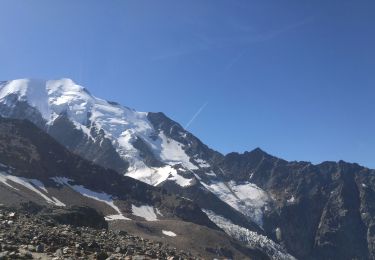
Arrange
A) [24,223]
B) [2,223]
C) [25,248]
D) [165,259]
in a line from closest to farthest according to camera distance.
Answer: [25,248], [165,259], [2,223], [24,223]

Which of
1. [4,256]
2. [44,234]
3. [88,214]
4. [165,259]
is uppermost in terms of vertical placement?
[88,214]

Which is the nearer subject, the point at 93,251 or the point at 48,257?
the point at 48,257

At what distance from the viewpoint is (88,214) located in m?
94.2

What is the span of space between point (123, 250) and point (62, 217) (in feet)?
169

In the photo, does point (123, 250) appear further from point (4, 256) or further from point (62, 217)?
point (62, 217)

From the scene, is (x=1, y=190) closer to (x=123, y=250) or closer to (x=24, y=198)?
(x=24, y=198)

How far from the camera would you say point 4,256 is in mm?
23219

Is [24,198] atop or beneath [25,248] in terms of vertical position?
atop

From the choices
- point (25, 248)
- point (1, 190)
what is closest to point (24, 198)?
point (1, 190)

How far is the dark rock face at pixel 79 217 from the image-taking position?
81812mm

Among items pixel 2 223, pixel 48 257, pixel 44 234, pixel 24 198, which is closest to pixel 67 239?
pixel 44 234

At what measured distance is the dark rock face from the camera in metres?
81.8

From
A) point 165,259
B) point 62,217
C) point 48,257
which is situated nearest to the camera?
point 48,257

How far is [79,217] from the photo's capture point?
86.8 meters
